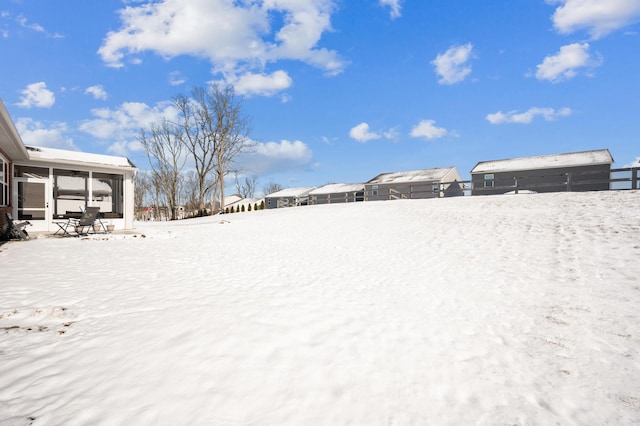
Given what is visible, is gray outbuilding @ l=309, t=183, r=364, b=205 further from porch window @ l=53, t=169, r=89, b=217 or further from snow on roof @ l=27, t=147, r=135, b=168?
porch window @ l=53, t=169, r=89, b=217

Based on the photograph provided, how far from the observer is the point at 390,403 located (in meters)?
2.40

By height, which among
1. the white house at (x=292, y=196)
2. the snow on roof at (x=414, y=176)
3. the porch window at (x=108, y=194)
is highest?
the snow on roof at (x=414, y=176)

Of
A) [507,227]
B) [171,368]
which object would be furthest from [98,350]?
[507,227]

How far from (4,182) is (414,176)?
32.2 m

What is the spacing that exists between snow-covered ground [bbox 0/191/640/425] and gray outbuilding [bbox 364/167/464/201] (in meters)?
24.8

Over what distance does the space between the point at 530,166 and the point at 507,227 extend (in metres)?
20.2

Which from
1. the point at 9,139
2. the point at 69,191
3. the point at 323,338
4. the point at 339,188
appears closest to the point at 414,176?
the point at 339,188

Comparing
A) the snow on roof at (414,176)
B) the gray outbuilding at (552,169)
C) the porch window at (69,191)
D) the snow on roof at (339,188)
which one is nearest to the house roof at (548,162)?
the gray outbuilding at (552,169)

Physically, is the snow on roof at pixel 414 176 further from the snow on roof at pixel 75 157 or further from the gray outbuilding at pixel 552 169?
the snow on roof at pixel 75 157

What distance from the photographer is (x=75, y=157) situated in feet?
45.8

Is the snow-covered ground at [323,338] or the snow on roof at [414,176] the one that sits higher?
the snow on roof at [414,176]

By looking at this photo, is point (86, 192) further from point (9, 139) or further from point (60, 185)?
point (9, 139)

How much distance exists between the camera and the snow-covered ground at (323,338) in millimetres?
2330

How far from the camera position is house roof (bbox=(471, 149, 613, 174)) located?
2452 centimetres
